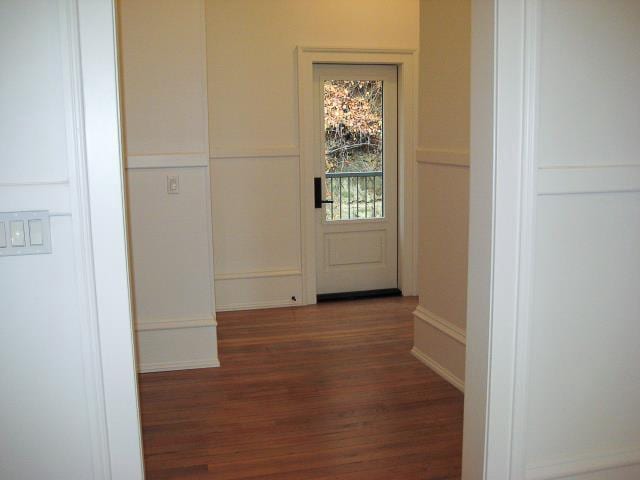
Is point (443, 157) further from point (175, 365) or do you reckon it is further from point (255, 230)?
point (255, 230)

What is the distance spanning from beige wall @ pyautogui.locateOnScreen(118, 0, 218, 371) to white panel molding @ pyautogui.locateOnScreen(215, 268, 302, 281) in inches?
55.6

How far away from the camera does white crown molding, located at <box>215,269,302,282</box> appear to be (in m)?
5.78

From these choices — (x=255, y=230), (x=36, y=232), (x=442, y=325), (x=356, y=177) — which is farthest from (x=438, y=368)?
(x=36, y=232)

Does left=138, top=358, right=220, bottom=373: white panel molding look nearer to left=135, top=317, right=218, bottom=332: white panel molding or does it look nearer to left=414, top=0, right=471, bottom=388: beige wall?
left=135, top=317, right=218, bottom=332: white panel molding

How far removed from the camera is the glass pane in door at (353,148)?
6031mm

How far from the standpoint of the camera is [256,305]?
589 centimetres

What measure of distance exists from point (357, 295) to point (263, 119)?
5.97 ft

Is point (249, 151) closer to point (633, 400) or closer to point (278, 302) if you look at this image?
point (278, 302)

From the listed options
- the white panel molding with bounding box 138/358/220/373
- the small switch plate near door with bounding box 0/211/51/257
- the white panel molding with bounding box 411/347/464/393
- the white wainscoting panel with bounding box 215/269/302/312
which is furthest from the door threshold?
the small switch plate near door with bounding box 0/211/51/257

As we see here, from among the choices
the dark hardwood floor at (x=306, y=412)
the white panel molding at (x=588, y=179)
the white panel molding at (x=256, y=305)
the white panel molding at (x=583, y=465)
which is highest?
the white panel molding at (x=588, y=179)

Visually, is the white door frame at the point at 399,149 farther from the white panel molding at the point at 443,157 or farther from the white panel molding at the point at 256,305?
the white panel molding at the point at 443,157

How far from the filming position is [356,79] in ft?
19.7

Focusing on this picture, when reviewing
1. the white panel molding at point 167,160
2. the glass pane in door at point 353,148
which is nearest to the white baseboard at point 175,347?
the white panel molding at point 167,160

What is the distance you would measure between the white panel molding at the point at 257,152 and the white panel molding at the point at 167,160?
145cm
